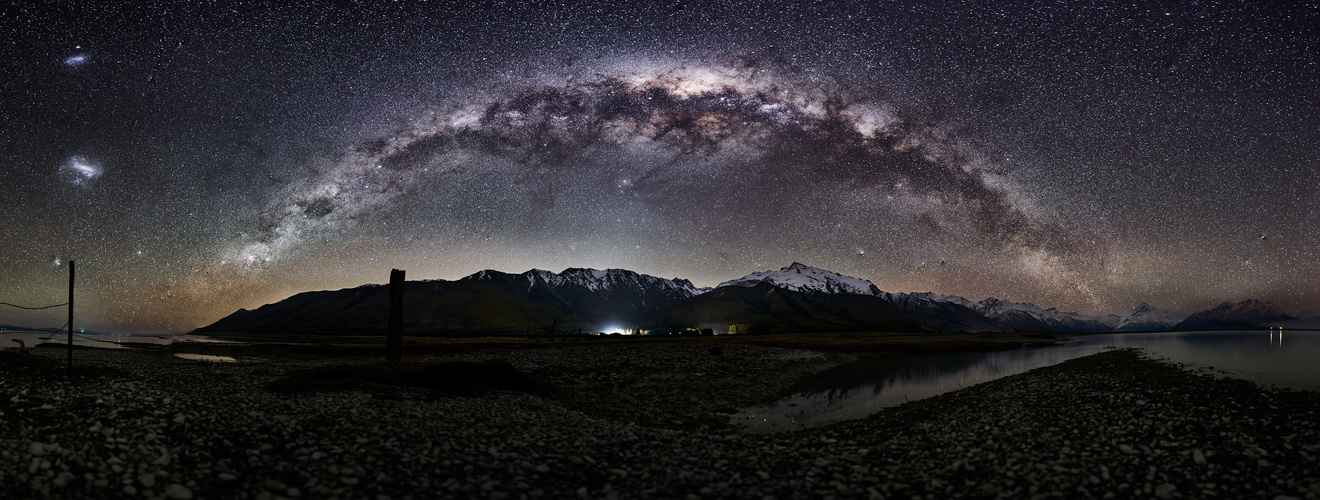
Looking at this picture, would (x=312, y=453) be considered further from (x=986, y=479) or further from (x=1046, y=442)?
(x=1046, y=442)

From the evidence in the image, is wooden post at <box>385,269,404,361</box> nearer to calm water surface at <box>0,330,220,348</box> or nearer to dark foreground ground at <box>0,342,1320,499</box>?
dark foreground ground at <box>0,342,1320,499</box>

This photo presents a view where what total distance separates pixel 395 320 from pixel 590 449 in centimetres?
2334

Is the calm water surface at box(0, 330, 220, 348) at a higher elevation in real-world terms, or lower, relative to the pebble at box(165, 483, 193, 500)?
lower

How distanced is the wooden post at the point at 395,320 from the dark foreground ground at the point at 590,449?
34.3 ft

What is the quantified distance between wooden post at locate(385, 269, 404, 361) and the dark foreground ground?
1046 cm

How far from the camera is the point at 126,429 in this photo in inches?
472

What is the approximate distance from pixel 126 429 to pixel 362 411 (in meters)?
5.51

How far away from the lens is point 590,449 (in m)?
13.5

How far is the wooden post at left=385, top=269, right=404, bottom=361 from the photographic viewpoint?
104 feet

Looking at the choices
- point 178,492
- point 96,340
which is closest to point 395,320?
point 178,492

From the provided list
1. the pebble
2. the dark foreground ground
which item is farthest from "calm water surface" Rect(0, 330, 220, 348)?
the pebble

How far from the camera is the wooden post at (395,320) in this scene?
31.8m

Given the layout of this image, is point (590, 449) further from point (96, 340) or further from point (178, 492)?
point (96, 340)

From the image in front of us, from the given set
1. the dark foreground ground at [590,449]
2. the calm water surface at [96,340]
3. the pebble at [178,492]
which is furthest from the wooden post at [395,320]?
the calm water surface at [96,340]
